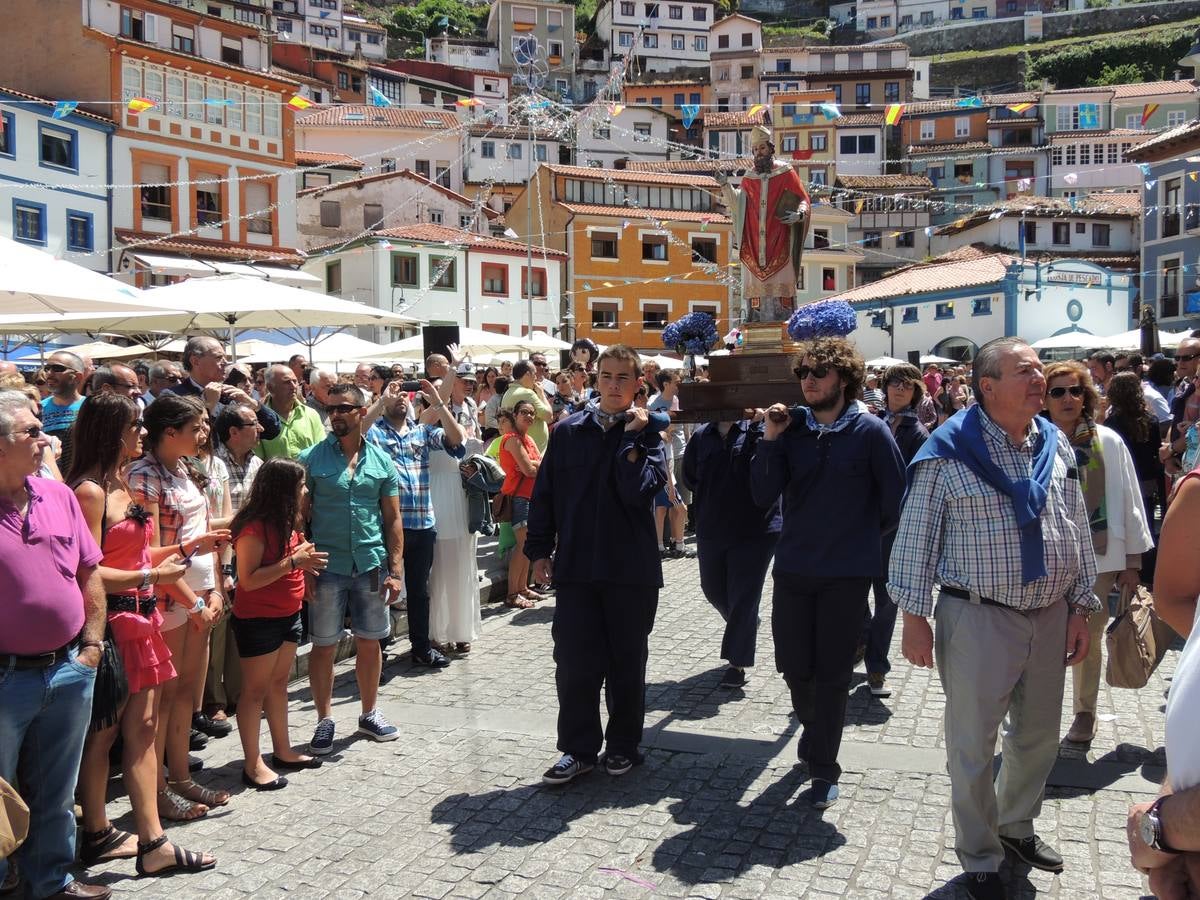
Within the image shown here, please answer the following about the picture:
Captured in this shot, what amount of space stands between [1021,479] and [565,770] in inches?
101

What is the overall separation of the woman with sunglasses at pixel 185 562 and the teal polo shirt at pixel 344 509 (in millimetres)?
848

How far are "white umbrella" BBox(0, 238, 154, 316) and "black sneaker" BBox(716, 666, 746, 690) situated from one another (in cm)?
486

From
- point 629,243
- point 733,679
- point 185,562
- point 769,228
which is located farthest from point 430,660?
point 629,243

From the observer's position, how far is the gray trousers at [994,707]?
4.16m

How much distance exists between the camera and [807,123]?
202 ft

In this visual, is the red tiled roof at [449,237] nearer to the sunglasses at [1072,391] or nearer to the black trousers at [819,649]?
the sunglasses at [1072,391]

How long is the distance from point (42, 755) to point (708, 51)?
8198 cm

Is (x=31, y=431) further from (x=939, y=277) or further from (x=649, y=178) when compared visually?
(x=649, y=178)

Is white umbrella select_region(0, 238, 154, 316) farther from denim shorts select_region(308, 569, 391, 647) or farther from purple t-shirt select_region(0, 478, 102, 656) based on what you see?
purple t-shirt select_region(0, 478, 102, 656)

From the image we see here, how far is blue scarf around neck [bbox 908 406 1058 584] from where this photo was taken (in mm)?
4117

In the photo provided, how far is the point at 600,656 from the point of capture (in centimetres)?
564

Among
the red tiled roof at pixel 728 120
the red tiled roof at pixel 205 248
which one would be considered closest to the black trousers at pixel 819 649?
the red tiled roof at pixel 205 248

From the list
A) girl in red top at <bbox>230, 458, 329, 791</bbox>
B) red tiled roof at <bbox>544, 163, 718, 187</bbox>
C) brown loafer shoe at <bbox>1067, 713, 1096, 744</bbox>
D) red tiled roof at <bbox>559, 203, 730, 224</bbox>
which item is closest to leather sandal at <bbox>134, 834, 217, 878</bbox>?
girl in red top at <bbox>230, 458, 329, 791</bbox>

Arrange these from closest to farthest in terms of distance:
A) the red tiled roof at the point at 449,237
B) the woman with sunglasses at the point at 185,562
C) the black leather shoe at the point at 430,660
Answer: the woman with sunglasses at the point at 185,562
the black leather shoe at the point at 430,660
the red tiled roof at the point at 449,237
